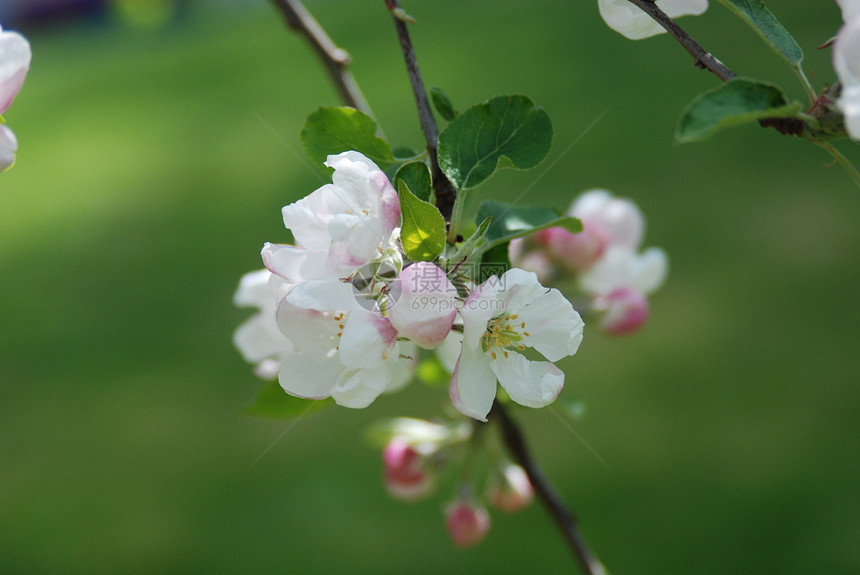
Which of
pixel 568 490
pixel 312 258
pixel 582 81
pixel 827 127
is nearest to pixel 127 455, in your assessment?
pixel 568 490

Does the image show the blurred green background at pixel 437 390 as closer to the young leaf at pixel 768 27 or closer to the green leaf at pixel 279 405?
the green leaf at pixel 279 405

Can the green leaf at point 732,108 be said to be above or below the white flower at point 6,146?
above

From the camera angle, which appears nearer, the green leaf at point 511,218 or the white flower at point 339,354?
the white flower at point 339,354

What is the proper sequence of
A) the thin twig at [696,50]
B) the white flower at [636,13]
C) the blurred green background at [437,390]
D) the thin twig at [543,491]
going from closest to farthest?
the thin twig at [696,50] → the white flower at [636,13] → the thin twig at [543,491] → the blurred green background at [437,390]

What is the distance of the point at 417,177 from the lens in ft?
2.26

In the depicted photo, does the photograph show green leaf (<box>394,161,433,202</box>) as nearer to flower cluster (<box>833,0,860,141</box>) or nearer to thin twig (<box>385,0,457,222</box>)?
thin twig (<box>385,0,457,222</box>)

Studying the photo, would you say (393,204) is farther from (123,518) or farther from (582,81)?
(582,81)

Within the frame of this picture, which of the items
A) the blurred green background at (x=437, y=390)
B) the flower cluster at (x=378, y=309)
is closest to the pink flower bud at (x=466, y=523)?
the flower cluster at (x=378, y=309)

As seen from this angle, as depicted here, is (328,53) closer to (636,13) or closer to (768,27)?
(636,13)

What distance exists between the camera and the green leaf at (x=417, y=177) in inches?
27.0

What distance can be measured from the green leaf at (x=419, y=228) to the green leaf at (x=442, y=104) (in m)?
0.12

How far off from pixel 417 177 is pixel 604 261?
2.18 ft

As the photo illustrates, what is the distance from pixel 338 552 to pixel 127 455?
0.97 m

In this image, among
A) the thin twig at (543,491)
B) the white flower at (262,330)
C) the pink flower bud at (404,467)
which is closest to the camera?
the white flower at (262,330)
